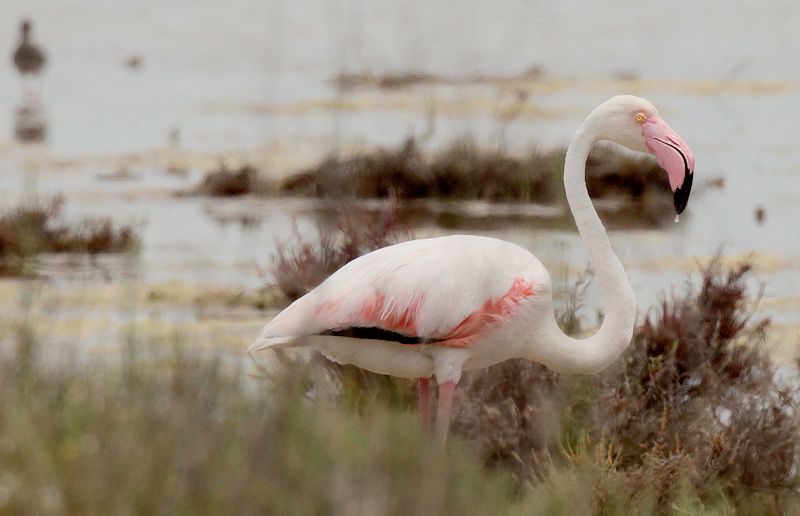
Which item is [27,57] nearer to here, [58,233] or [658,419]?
[58,233]

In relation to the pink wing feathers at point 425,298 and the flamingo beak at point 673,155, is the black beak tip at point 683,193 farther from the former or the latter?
the pink wing feathers at point 425,298

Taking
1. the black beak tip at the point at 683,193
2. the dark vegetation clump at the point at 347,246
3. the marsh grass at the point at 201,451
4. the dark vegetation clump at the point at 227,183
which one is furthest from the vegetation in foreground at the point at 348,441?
the dark vegetation clump at the point at 227,183

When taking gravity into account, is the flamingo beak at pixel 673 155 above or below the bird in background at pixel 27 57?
below

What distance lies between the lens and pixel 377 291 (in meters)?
4.66

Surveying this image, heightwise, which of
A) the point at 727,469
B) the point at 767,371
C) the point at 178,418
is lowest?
the point at 727,469

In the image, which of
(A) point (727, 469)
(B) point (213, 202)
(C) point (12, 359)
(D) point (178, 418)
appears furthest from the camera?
(B) point (213, 202)

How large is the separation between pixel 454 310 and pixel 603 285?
0.78 m

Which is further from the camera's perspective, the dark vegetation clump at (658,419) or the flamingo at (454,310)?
the dark vegetation clump at (658,419)

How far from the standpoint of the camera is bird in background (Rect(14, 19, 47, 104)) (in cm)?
2256

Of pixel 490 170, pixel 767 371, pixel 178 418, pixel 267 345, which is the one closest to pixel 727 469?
pixel 767 371

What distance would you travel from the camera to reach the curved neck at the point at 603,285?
15.9ft

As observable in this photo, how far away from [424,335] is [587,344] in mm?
747

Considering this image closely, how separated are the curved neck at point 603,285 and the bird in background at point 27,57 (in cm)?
1961

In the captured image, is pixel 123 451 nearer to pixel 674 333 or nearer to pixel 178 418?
pixel 178 418
